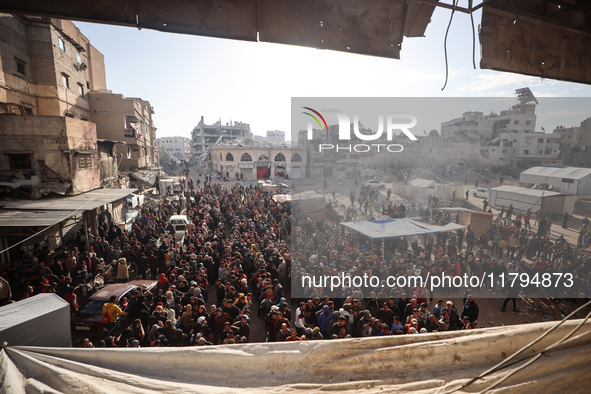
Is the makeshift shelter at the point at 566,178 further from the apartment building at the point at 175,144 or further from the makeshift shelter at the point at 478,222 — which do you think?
the apartment building at the point at 175,144

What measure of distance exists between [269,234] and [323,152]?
37028mm

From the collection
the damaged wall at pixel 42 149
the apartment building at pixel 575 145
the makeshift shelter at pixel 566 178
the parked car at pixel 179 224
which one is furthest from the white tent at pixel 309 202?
the apartment building at pixel 575 145

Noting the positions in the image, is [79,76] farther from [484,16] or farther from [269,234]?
[484,16]

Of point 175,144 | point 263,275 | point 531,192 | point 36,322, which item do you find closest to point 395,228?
point 263,275

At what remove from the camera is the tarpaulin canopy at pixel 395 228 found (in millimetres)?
12039

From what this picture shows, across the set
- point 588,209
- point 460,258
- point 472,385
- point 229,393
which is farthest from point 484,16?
point 588,209

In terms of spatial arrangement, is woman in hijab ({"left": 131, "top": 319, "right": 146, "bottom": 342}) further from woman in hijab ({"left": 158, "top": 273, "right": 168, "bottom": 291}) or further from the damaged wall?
the damaged wall

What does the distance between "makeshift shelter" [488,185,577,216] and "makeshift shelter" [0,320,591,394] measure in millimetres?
19906

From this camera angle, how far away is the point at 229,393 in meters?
1.94

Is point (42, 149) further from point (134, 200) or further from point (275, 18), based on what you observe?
point (275, 18)

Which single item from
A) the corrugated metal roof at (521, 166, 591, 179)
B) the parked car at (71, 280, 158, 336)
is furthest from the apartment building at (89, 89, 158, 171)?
the corrugated metal roof at (521, 166, 591, 179)

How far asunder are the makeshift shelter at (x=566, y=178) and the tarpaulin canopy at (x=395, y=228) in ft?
53.0

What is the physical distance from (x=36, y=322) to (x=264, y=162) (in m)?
44.8

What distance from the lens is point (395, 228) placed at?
505 inches
